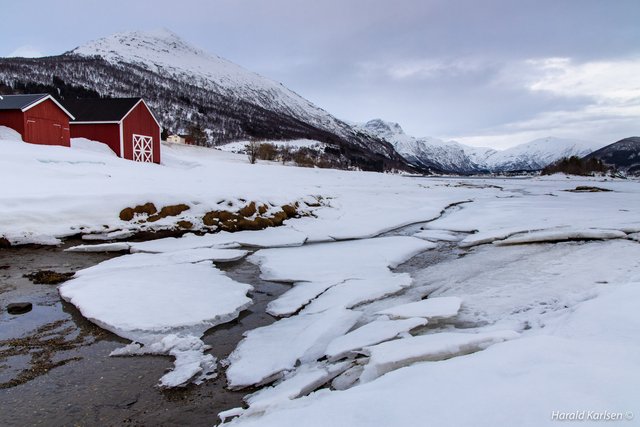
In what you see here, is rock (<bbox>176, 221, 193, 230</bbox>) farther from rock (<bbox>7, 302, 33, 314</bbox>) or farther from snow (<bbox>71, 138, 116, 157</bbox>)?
snow (<bbox>71, 138, 116, 157</bbox>)

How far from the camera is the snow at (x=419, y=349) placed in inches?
171

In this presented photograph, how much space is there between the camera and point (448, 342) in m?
4.73

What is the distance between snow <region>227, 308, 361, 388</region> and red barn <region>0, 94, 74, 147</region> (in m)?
28.9

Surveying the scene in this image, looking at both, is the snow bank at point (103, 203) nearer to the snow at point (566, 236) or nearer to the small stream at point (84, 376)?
the small stream at point (84, 376)

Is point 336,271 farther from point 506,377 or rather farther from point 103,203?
point 103,203

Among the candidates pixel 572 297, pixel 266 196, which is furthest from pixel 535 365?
pixel 266 196

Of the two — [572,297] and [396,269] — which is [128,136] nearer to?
[396,269]

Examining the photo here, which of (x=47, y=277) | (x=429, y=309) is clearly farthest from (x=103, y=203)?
(x=429, y=309)

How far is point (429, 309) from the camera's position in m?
6.32

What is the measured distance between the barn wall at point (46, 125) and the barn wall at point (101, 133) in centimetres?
319

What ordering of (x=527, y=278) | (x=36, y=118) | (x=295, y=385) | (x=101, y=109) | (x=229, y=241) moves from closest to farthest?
(x=295, y=385), (x=527, y=278), (x=229, y=241), (x=36, y=118), (x=101, y=109)

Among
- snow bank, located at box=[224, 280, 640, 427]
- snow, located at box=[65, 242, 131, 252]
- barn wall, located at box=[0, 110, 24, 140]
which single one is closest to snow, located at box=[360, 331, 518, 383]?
snow bank, located at box=[224, 280, 640, 427]

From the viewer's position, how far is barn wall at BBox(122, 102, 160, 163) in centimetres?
3397

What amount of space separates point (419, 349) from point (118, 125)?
34.5m
